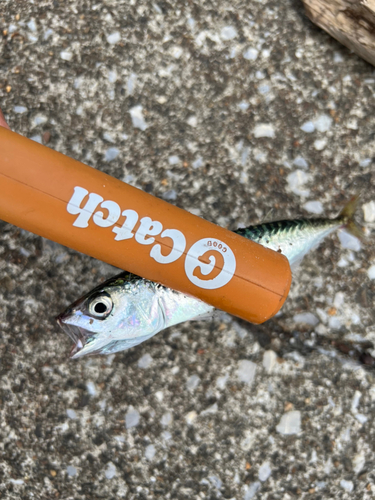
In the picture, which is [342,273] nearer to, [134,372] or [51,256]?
[134,372]

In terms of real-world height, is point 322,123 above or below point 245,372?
above

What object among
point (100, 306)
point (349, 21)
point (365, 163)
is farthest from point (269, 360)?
point (349, 21)

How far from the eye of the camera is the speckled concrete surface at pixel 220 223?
198 cm

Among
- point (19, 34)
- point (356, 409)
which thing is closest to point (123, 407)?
point (356, 409)

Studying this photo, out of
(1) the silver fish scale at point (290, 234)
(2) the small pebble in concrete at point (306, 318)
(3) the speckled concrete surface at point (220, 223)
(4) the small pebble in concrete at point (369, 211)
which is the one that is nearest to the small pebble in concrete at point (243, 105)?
(3) the speckled concrete surface at point (220, 223)

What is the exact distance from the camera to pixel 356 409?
2041 millimetres

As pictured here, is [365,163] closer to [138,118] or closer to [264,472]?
[138,118]

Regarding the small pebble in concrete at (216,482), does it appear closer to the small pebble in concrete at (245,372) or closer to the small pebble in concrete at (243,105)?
the small pebble in concrete at (245,372)

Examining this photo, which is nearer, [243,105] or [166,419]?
[166,419]

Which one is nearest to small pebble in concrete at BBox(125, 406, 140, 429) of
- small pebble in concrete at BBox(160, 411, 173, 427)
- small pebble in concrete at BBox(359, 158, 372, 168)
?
small pebble in concrete at BBox(160, 411, 173, 427)

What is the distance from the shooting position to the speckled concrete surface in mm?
1981

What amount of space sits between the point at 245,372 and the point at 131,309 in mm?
796

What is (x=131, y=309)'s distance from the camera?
5.36ft

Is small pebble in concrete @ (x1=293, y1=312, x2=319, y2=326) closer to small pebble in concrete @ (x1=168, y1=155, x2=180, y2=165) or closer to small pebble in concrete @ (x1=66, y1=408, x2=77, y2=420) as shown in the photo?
small pebble in concrete @ (x1=168, y1=155, x2=180, y2=165)
